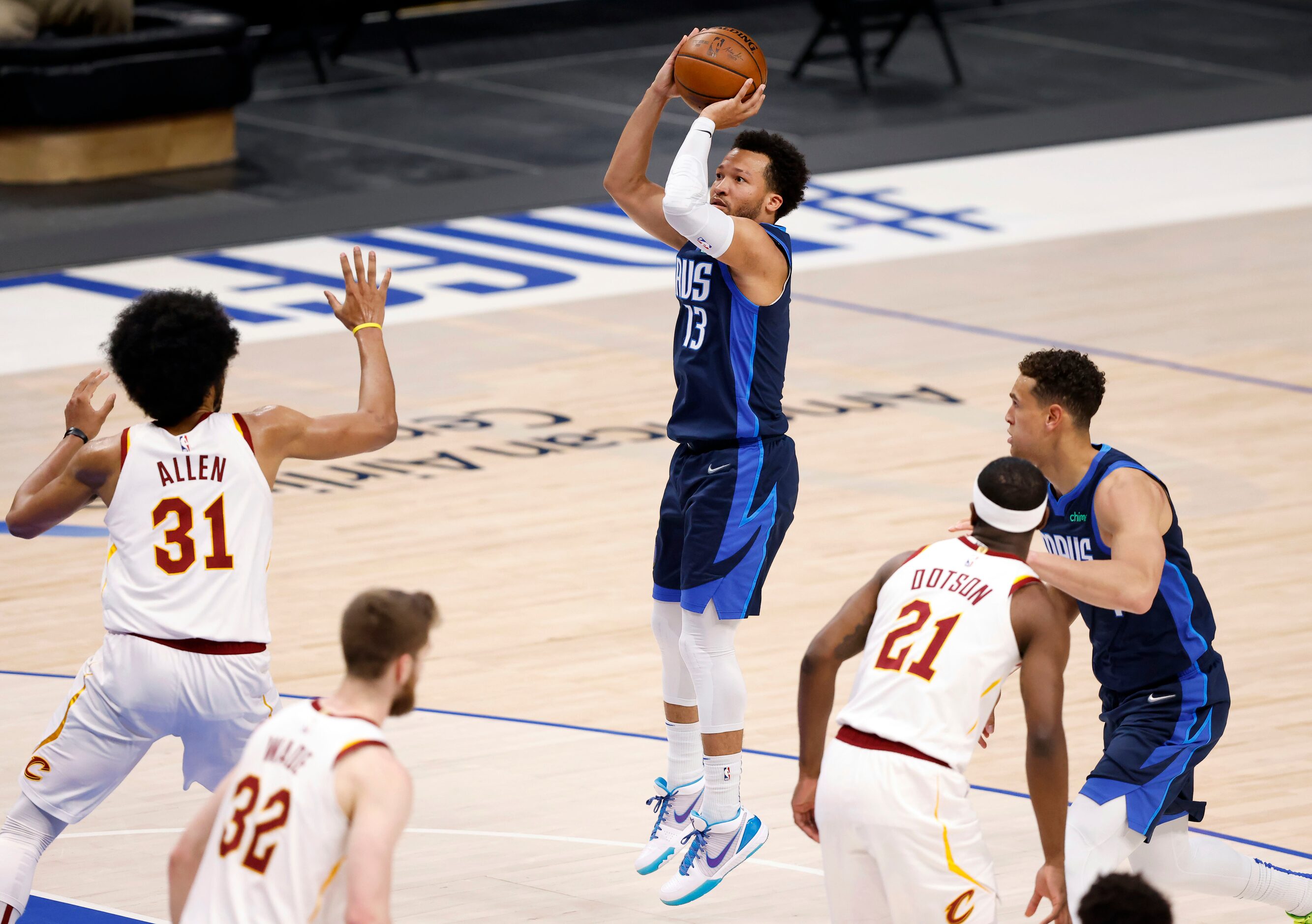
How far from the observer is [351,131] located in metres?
17.4

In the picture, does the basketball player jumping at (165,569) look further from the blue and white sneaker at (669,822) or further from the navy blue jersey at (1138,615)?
the navy blue jersey at (1138,615)

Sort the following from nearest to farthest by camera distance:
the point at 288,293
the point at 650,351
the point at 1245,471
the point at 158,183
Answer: the point at 1245,471 → the point at 650,351 → the point at 288,293 → the point at 158,183

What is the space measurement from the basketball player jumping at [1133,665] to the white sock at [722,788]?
1.09 meters

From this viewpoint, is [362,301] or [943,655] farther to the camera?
[362,301]

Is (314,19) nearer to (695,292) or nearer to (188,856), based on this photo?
(695,292)

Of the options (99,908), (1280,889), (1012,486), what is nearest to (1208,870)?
(1280,889)

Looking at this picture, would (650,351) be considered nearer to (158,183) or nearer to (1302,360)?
(1302,360)

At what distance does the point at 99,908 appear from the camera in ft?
18.4

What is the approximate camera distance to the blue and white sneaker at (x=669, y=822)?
5.76 metres

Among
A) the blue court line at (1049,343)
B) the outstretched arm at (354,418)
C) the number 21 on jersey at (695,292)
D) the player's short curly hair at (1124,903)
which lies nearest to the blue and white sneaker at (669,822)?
the number 21 on jersey at (695,292)

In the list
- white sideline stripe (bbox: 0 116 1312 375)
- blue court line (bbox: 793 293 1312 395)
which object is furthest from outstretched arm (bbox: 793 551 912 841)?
white sideline stripe (bbox: 0 116 1312 375)

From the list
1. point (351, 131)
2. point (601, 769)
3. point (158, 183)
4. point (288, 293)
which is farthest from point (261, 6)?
point (601, 769)

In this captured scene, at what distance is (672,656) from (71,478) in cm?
183

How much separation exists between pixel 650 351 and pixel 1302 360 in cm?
356
